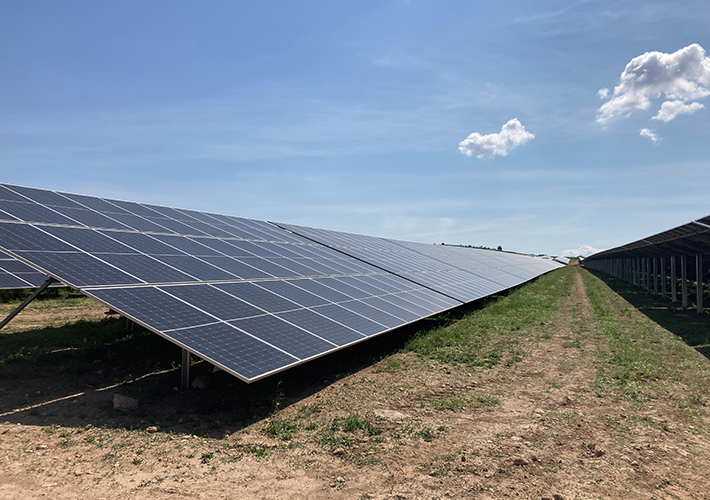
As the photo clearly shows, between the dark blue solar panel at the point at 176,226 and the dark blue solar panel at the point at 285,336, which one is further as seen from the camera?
the dark blue solar panel at the point at 176,226

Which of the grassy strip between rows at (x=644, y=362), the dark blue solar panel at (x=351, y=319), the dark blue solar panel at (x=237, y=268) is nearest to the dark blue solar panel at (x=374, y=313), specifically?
the dark blue solar panel at (x=351, y=319)

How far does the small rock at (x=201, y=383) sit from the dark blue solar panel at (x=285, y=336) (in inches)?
65.0

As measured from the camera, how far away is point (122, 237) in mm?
13031

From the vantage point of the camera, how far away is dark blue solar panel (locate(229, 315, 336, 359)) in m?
9.07

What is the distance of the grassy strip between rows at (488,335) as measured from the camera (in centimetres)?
1359

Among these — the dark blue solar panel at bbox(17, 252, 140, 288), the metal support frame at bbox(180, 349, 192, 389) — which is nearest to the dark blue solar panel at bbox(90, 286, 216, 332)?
the dark blue solar panel at bbox(17, 252, 140, 288)

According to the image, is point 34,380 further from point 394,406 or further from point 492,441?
point 492,441

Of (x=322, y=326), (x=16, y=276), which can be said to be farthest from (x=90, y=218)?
(x=322, y=326)

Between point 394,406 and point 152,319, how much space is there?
526 centimetres

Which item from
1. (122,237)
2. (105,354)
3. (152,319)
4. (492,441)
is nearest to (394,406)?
(492,441)

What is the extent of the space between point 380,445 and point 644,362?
405 inches

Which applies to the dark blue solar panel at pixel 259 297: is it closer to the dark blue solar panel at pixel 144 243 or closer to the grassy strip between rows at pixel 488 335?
the dark blue solar panel at pixel 144 243

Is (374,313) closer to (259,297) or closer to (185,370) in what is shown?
(259,297)

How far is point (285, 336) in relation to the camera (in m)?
9.58
